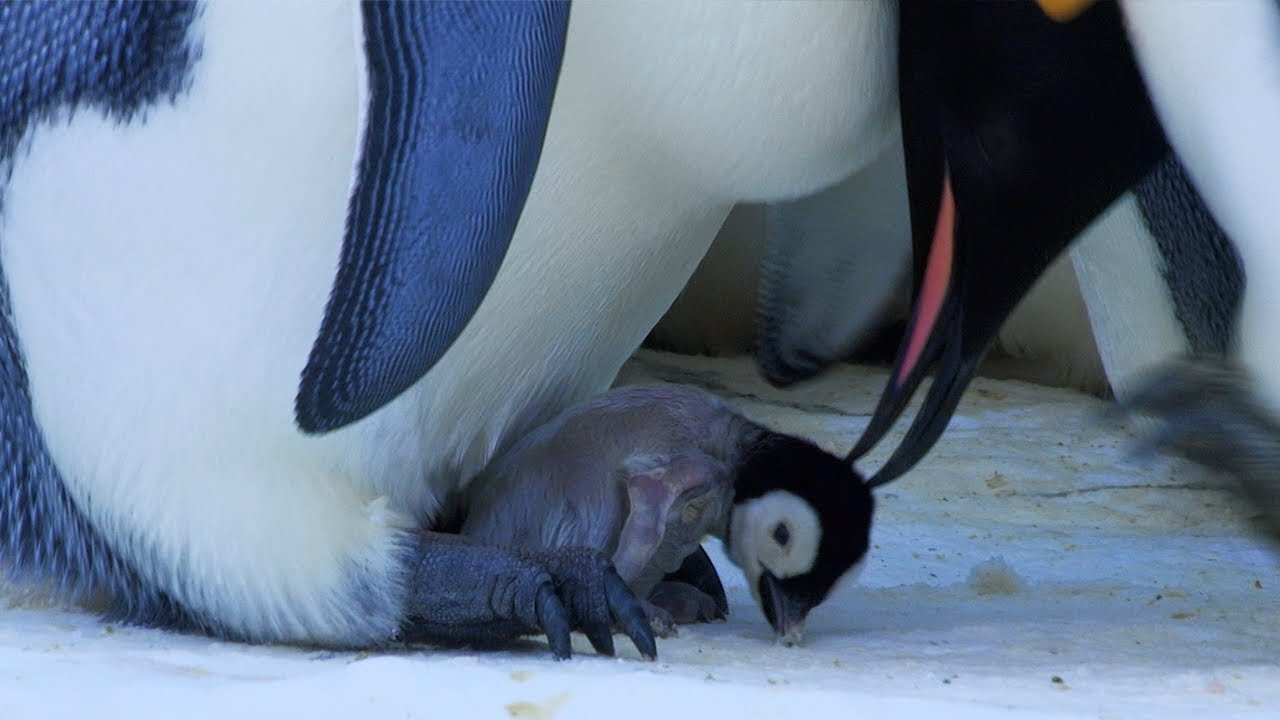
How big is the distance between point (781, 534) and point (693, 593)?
0.11 meters

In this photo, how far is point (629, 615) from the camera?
130 cm

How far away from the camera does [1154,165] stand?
53.1 inches

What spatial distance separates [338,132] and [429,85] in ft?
0.43

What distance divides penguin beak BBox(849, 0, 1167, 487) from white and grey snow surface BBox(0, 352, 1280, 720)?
0.49 feet

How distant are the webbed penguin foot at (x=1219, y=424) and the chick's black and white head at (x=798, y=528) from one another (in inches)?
14.4

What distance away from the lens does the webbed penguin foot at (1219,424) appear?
1.18 m

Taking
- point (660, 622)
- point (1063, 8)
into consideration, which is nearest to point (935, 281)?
→ point (1063, 8)

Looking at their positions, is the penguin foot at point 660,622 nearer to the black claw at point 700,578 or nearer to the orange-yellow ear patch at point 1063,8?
the black claw at point 700,578

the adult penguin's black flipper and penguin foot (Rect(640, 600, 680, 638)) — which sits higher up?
the adult penguin's black flipper

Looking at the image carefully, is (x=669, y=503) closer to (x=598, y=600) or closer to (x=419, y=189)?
(x=598, y=600)

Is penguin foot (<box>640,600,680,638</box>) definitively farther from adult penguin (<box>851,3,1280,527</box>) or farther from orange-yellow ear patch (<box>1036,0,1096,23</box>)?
orange-yellow ear patch (<box>1036,0,1096,23</box>)

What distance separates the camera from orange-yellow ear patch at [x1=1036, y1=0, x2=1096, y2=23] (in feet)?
4.07

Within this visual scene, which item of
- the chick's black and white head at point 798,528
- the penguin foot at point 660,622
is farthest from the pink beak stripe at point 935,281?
the penguin foot at point 660,622

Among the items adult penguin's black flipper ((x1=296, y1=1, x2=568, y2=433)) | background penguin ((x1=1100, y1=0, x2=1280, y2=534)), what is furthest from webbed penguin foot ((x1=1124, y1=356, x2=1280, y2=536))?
adult penguin's black flipper ((x1=296, y1=1, x2=568, y2=433))
